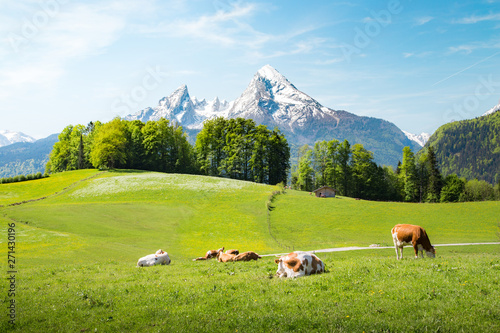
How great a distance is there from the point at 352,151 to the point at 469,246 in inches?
2465

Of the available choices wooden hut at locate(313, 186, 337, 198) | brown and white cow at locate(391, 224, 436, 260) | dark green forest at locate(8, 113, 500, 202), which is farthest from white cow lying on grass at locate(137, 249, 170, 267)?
dark green forest at locate(8, 113, 500, 202)

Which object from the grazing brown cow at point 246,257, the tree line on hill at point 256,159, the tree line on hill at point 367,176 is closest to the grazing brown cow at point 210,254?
the grazing brown cow at point 246,257

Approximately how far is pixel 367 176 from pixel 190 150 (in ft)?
193

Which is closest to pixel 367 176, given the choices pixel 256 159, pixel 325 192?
pixel 325 192

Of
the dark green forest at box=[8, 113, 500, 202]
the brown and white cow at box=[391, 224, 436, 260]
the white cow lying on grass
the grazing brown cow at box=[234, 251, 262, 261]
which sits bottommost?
the white cow lying on grass

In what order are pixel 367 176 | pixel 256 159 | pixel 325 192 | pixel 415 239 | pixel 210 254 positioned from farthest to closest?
pixel 367 176 → pixel 256 159 → pixel 325 192 → pixel 210 254 → pixel 415 239

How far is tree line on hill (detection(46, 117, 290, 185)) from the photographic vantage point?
301ft

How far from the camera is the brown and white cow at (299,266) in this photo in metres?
14.3

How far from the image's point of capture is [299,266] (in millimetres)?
14352

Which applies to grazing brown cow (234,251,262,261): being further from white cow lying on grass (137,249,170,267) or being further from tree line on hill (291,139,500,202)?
tree line on hill (291,139,500,202)

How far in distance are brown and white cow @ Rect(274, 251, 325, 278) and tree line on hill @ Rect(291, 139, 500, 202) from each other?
264ft

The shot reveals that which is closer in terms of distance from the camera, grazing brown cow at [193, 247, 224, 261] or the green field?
the green field

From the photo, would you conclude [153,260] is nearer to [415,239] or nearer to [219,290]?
[219,290]

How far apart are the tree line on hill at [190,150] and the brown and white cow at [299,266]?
76.7m
